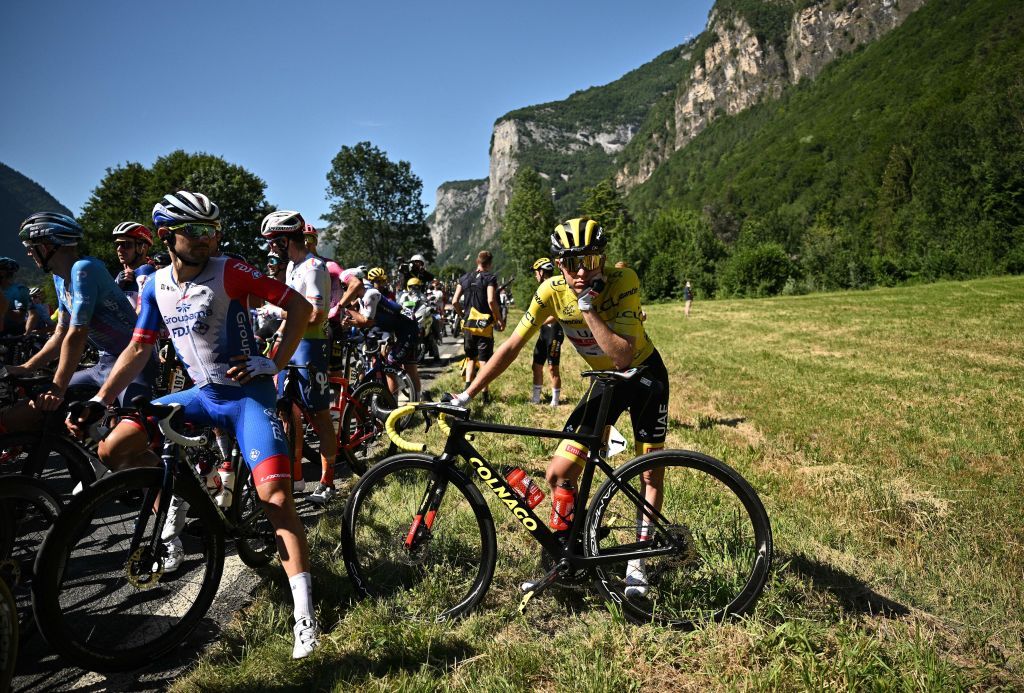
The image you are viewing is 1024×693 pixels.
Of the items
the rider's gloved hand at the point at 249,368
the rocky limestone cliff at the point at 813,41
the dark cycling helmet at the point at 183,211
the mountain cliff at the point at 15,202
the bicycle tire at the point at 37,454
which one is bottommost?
the bicycle tire at the point at 37,454

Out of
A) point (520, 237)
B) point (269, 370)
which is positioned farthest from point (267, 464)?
point (520, 237)

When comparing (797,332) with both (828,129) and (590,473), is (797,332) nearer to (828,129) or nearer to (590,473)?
(590,473)

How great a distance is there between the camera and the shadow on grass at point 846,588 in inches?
131

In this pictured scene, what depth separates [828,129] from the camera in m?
122

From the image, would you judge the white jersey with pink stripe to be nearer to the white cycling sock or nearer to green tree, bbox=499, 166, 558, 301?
the white cycling sock

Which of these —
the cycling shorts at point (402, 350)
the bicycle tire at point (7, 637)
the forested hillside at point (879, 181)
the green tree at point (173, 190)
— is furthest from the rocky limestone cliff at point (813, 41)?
the bicycle tire at point (7, 637)

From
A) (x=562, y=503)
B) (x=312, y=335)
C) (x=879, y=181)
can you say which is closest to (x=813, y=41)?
(x=879, y=181)

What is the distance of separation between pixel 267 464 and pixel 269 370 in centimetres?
60

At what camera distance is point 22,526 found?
320 cm

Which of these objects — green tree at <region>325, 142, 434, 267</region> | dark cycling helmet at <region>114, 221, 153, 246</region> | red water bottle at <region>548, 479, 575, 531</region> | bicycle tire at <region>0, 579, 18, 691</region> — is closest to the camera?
bicycle tire at <region>0, 579, 18, 691</region>

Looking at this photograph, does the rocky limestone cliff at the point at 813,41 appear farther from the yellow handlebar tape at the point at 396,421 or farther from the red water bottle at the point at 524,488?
the yellow handlebar tape at the point at 396,421

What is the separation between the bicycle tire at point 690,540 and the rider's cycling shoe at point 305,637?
1575 mm

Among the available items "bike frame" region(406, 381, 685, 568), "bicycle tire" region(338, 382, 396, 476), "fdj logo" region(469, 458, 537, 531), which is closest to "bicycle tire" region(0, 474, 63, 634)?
"bike frame" region(406, 381, 685, 568)

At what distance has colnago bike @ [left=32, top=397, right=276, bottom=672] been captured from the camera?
273 centimetres
